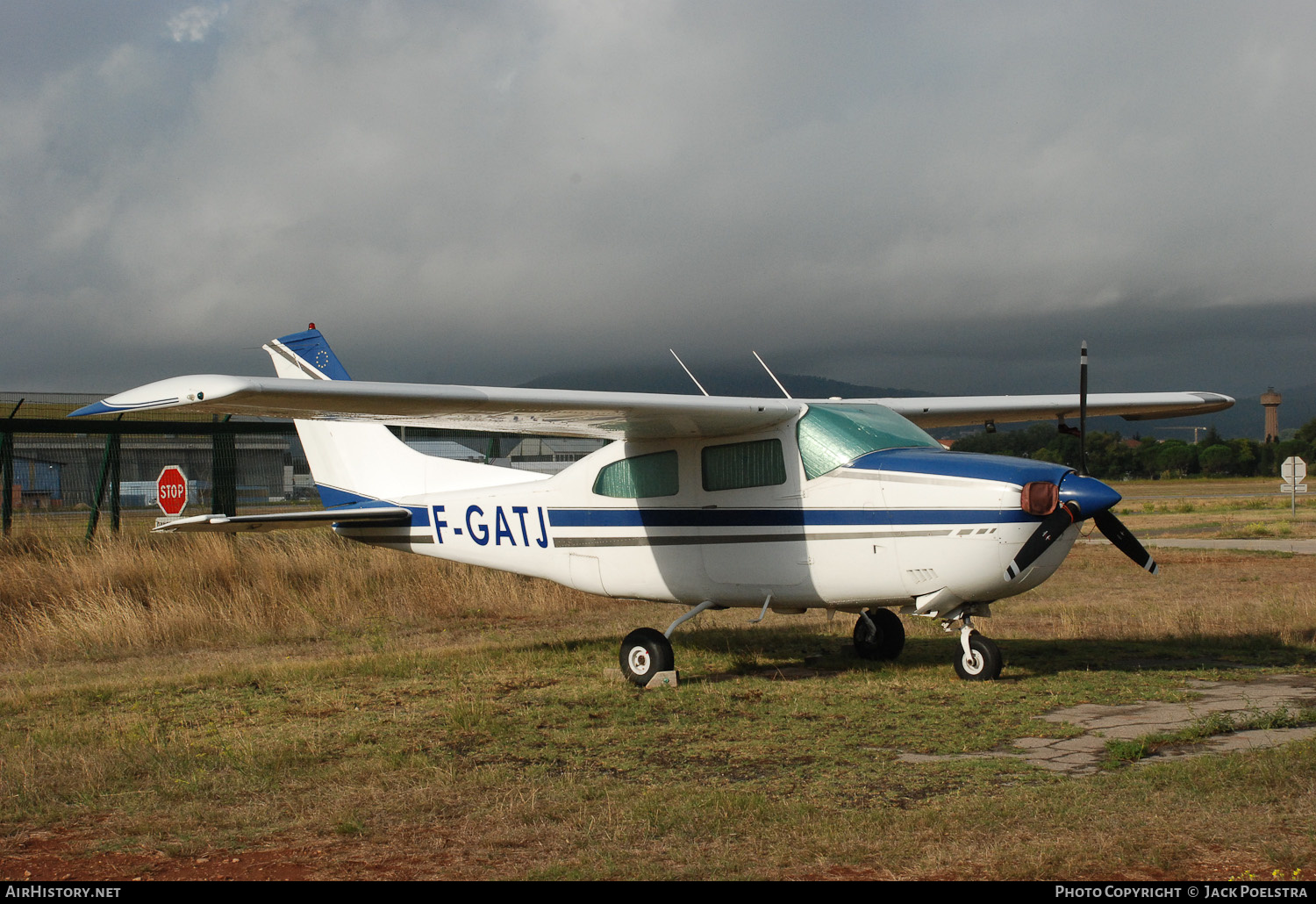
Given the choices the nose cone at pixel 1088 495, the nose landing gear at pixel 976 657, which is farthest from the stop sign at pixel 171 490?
the nose cone at pixel 1088 495

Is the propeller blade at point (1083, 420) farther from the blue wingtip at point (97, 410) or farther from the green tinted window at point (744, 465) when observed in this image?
the blue wingtip at point (97, 410)

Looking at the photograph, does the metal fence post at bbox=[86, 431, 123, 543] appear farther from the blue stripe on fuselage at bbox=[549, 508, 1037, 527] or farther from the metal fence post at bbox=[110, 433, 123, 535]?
the blue stripe on fuselage at bbox=[549, 508, 1037, 527]

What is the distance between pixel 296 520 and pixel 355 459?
1.22 metres

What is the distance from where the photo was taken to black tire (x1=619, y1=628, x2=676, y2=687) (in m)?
8.66

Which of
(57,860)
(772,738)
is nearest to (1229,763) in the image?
(772,738)

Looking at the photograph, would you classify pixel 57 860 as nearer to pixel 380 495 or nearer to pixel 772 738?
pixel 772 738

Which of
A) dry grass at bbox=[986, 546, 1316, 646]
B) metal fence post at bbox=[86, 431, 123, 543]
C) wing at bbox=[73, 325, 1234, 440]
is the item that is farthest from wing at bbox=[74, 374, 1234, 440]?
metal fence post at bbox=[86, 431, 123, 543]

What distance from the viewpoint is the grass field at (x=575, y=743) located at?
422cm

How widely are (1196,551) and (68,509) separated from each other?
19.3m

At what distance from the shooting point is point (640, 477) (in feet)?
31.2

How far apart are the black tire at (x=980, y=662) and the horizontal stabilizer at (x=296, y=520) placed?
579 centimetres

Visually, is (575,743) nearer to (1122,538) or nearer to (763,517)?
(763,517)
